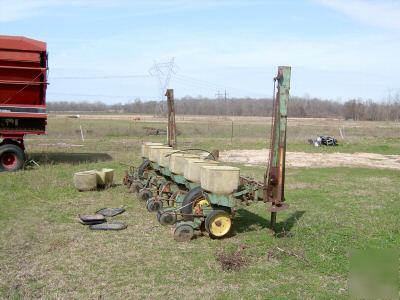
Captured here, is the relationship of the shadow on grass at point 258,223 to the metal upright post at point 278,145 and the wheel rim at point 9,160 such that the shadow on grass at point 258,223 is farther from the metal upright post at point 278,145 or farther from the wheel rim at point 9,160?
the wheel rim at point 9,160

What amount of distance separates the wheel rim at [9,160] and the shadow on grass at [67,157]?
1824 millimetres

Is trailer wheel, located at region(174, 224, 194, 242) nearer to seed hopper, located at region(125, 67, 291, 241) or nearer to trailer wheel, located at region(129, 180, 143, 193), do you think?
seed hopper, located at region(125, 67, 291, 241)

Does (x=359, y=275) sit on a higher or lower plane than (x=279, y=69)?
lower

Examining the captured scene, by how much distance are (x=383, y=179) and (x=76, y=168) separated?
995cm

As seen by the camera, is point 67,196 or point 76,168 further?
point 76,168

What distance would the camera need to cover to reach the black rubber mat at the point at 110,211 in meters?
9.91

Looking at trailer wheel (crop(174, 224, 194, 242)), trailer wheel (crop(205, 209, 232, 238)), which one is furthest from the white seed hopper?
trailer wheel (crop(174, 224, 194, 242))

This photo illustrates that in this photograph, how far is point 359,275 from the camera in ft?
21.0

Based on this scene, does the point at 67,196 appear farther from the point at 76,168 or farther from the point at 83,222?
the point at 76,168

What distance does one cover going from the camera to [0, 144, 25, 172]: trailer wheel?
15.4 metres

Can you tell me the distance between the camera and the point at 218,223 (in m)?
8.05

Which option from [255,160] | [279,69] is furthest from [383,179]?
[279,69]

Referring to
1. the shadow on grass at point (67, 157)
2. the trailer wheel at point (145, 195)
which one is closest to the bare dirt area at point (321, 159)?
the shadow on grass at point (67, 157)

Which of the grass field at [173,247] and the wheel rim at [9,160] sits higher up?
the wheel rim at [9,160]
